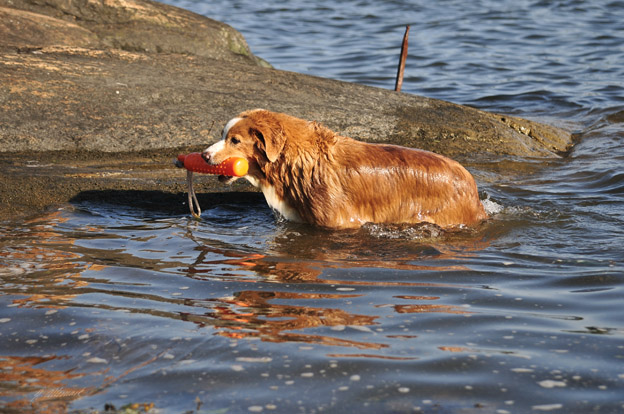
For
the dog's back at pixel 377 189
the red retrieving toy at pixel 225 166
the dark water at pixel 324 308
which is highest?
the red retrieving toy at pixel 225 166

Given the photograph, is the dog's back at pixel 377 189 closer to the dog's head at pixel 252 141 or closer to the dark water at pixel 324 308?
the dark water at pixel 324 308

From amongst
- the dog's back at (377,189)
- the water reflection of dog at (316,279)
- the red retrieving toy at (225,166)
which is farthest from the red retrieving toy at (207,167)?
the water reflection of dog at (316,279)

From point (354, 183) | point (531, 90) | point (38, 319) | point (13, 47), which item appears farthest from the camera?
point (531, 90)

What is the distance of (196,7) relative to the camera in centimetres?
2902

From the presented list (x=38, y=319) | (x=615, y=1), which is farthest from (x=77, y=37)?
(x=615, y=1)

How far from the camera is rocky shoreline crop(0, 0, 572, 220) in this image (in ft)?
31.8

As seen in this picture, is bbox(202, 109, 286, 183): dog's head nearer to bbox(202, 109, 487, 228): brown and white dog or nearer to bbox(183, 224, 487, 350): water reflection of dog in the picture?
bbox(202, 109, 487, 228): brown and white dog

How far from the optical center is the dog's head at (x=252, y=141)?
26.7 feet

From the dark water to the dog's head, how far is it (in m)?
0.80

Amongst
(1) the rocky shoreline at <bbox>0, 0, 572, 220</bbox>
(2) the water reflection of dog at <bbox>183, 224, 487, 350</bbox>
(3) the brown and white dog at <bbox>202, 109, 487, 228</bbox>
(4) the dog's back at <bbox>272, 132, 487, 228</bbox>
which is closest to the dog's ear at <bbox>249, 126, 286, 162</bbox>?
(3) the brown and white dog at <bbox>202, 109, 487, 228</bbox>

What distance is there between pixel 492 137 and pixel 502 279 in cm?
557

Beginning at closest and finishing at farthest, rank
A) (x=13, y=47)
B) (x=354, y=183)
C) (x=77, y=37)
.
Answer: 1. (x=354, y=183)
2. (x=13, y=47)
3. (x=77, y=37)

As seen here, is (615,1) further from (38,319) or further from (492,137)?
(38,319)

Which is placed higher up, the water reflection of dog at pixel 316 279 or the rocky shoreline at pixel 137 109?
the rocky shoreline at pixel 137 109
